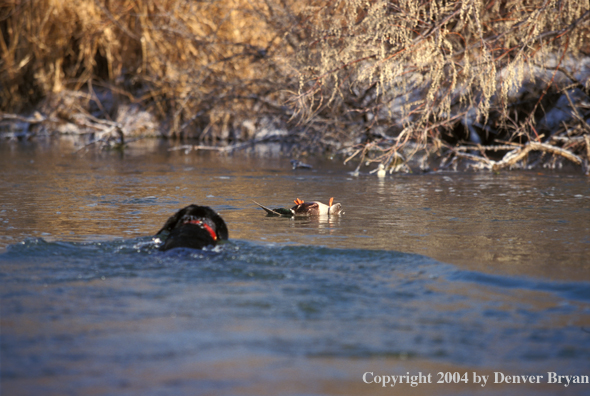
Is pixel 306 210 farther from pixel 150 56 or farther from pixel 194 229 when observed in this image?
pixel 150 56

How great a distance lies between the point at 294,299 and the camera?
3.42 metres

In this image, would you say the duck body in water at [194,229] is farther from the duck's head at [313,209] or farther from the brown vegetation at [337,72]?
the brown vegetation at [337,72]

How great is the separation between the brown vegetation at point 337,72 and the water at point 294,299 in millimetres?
2561

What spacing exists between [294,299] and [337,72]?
601cm

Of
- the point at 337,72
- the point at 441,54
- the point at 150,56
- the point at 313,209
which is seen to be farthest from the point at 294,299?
the point at 150,56

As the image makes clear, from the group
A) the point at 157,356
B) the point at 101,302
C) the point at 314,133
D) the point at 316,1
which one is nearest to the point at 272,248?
the point at 101,302

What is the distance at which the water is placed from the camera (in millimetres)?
2605

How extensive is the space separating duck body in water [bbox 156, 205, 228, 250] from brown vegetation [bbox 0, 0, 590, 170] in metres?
3.75

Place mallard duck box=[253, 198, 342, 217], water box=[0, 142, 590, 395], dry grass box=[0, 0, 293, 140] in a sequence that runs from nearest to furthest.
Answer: water box=[0, 142, 590, 395]
mallard duck box=[253, 198, 342, 217]
dry grass box=[0, 0, 293, 140]

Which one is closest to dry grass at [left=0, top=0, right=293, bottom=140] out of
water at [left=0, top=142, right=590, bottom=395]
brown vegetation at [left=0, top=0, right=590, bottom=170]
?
brown vegetation at [left=0, top=0, right=590, bottom=170]

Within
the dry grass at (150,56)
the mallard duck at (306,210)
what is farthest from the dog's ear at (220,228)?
the dry grass at (150,56)

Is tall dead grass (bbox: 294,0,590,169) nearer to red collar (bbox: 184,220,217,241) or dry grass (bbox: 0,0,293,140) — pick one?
dry grass (bbox: 0,0,293,140)

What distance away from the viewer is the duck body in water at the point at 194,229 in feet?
14.3

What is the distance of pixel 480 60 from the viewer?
27.1 feet
